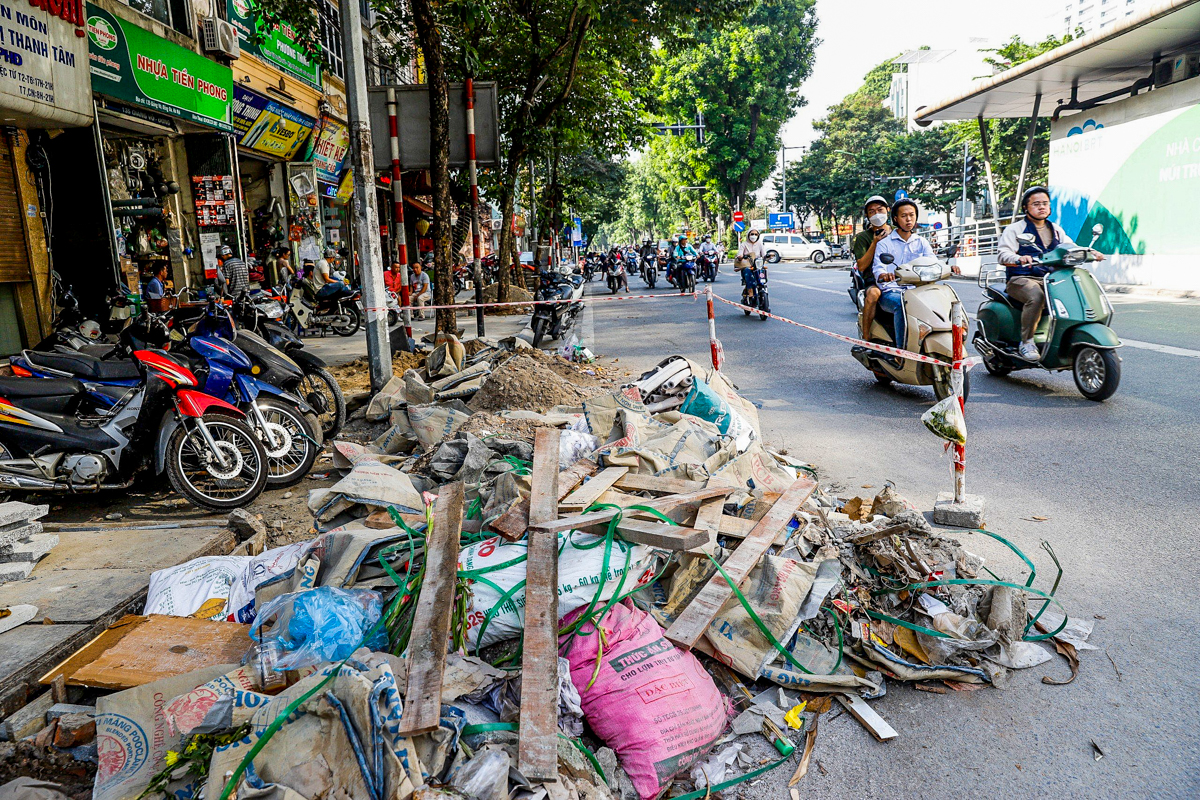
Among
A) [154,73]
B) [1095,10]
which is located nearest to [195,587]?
[154,73]

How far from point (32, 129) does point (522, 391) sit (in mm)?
8007

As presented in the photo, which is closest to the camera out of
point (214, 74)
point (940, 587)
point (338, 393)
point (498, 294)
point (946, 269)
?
point (940, 587)

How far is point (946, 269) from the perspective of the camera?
7.12 m

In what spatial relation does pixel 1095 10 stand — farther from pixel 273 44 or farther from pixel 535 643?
pixel 535 643

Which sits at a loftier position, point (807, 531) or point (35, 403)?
point (35, 403)

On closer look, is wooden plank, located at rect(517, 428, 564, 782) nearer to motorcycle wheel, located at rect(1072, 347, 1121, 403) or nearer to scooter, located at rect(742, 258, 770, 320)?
motorcycle wheel, located at rect(1072, 347, 1121, 403)

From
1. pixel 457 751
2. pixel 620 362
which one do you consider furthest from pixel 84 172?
pixel 457 751

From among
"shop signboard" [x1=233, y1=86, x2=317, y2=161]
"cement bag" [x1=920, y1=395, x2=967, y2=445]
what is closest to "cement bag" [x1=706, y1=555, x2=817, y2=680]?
"cement bag" [x1=920, y1=395, x2=967, y2=445]

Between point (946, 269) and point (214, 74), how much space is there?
12.1m

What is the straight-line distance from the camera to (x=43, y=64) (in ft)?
27.8

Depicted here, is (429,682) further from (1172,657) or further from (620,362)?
(620,362)

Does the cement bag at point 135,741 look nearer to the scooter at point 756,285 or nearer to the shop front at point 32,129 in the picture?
the shop front at point 32,129

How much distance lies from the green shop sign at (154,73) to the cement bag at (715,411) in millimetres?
9154

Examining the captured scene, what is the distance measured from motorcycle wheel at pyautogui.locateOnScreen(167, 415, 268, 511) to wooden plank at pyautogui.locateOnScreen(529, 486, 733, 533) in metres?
2.70
